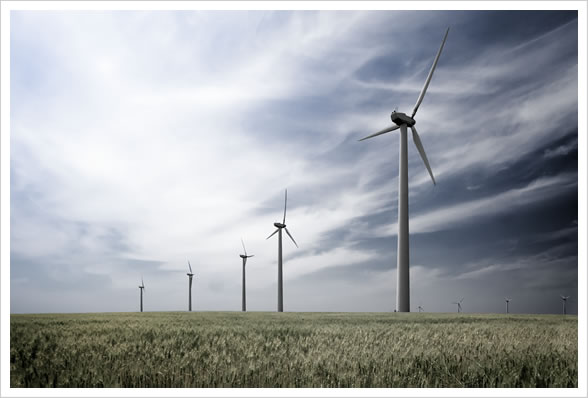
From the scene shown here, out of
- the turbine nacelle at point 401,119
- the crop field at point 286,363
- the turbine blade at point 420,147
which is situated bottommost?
the crop field at point 286,363

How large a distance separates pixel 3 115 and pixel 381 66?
37.5 ft

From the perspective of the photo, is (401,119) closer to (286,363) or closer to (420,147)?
(420,147)

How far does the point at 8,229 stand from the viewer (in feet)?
31.4

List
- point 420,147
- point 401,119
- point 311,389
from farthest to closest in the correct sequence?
1. point 401,119
2. point 420,147
3. point 311,389

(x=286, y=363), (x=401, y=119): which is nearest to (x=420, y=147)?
(x=401, y=119)

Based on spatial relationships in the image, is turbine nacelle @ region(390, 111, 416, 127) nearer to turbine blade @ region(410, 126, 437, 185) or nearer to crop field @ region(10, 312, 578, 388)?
turbine blade @ region(410, 126, 437, 185)

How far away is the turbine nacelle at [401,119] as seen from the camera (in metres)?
39.8

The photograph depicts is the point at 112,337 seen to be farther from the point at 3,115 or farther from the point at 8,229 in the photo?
the point at 3,115

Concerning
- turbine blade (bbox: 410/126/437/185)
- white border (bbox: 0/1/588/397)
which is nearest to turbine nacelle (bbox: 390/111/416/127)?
turbine blade (bbox: 410/126/437/185)

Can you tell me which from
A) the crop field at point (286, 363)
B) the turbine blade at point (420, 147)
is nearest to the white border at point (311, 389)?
the crop field at point (286, 363)

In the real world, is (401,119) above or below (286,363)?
above

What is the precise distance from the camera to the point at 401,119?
A: 39.9m

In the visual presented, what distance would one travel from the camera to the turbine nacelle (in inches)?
1565

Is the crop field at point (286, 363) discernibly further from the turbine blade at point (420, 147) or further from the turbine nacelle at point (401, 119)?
the turbine nacelle at point (401, 119)
